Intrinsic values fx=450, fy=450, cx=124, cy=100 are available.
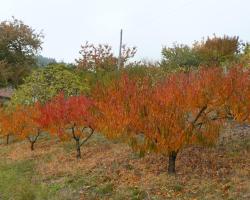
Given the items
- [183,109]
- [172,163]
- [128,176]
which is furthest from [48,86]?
[183,109]

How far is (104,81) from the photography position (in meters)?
29.8

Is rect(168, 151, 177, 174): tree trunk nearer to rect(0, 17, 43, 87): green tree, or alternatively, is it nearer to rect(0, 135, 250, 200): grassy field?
rect(0, 135, 250, 200): grassy field

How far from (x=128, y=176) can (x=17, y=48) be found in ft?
141

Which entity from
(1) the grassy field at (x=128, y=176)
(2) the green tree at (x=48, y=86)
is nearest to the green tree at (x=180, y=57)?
(2) the green tree at (x=48, y=86)

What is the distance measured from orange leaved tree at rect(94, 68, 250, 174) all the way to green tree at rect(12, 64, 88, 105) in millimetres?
17185

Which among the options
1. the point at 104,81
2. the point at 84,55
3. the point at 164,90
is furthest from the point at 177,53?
the point at 164,90

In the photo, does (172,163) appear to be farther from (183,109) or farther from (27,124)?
(27,124)

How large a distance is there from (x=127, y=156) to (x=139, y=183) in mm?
3891

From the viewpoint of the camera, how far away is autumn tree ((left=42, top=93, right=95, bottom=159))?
2139cm

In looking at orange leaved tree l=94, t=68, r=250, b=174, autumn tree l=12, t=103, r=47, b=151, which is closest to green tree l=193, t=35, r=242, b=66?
autumn tree l=12, t=103, r=47, b=151

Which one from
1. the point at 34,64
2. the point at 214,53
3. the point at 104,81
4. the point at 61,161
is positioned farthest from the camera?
the point at 34,64

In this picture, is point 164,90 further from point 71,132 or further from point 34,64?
point 34,64

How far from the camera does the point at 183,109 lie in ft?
48.7

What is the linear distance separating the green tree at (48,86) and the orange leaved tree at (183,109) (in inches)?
677
